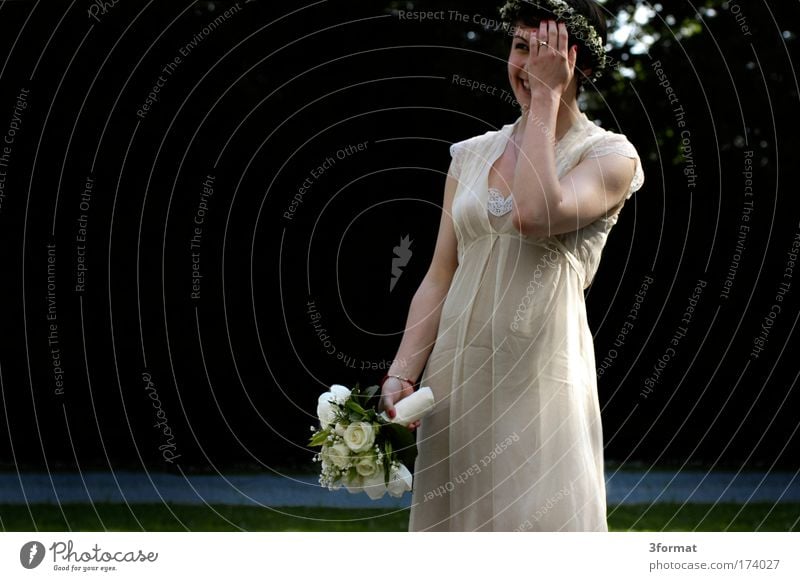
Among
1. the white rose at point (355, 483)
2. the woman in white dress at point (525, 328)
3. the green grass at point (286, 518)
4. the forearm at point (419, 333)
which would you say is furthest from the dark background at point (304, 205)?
the white rose at point (355, 483)

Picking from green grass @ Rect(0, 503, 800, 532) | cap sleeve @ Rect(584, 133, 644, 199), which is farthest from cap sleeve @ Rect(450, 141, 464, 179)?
green grass @ Rect(0, 503, 800, 532)

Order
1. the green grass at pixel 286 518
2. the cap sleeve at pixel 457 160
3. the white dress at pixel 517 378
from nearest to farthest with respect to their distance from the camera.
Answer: the white dress at pixel 517 378
the cap sleeve at pixel 457 160
the green grass at pixel 286 518

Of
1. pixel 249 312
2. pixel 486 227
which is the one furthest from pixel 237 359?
pixel 486 227

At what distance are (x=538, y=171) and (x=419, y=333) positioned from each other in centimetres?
97

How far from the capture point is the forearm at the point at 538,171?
418 cm

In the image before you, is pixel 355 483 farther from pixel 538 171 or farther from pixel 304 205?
pixel 304 205

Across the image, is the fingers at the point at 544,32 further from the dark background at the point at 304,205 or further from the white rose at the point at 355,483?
the dark background at the point at 304,205

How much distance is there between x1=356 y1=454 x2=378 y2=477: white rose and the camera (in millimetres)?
4663

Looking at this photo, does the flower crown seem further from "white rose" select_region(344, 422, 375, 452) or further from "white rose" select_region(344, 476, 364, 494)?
"white rose" select_region(344, 476, 364, 494)

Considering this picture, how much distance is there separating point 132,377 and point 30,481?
163cm

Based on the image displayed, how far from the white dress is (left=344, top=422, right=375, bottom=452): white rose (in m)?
0.29

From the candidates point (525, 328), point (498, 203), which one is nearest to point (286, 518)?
point (525, 328)
